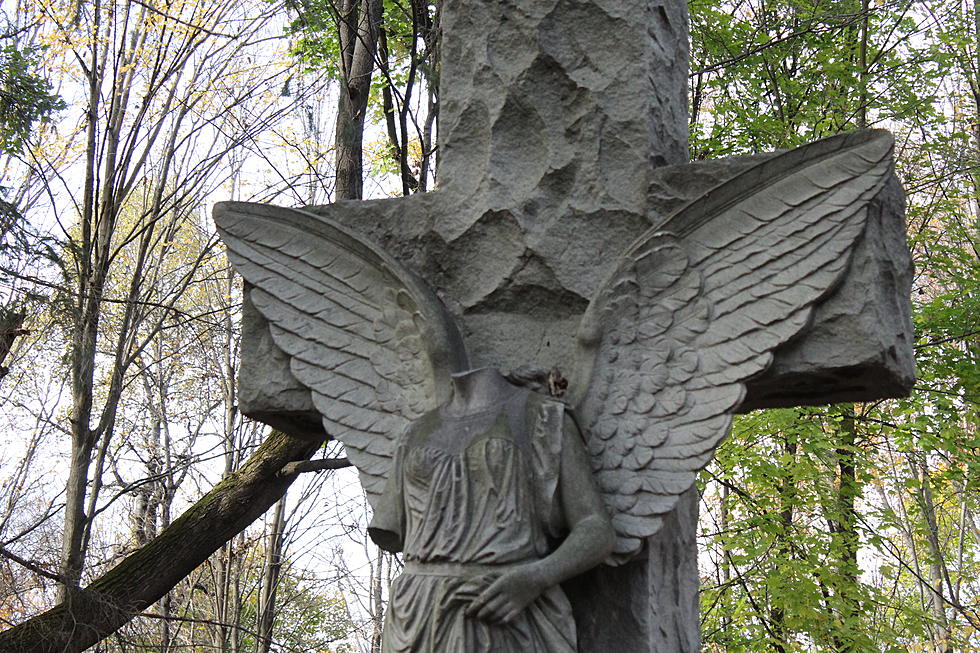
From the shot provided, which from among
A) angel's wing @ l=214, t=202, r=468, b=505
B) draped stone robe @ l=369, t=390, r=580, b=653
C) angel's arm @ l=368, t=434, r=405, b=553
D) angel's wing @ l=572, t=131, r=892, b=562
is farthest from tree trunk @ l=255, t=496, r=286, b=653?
angel's wing @ l=572, t=131, r=892, b=562

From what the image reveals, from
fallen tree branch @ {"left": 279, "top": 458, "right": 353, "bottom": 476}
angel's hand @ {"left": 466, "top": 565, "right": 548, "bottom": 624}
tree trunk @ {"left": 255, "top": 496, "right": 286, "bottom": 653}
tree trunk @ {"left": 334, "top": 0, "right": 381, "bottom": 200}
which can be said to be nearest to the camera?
angel's hand @ {"left": 466, "top": 565, "right": 548, "bottom": 624}

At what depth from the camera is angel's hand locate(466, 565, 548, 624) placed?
8.62 feet

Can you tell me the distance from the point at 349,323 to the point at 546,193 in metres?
0.76

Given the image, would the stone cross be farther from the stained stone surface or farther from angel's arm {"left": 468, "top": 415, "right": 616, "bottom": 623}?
angel's arm {"left": 468, "top": 415, "right": 616, "bottom": 623}

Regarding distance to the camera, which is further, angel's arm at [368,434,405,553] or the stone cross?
the stone cross

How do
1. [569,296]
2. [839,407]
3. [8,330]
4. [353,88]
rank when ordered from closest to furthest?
1. [569,296]
2. [8,330]
3. [353,88]
4. [839,407]

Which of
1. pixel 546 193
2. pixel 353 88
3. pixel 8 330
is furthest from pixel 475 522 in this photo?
pixel 353 88

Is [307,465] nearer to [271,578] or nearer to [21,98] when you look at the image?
[21,98]

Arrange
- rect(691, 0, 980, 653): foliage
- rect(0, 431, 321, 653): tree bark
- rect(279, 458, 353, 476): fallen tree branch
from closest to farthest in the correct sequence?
rect(0, 431, 321, 653): tree bark, rect(279, 458, 353, 476): fallen tree branch, rect(691, 0, 980, 653): foliage

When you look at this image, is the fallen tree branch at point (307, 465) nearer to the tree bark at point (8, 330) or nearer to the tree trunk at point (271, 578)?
the tree bark at point (8, 330)

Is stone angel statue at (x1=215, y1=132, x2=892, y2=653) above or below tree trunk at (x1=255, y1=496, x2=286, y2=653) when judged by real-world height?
below

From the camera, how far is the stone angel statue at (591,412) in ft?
8.96

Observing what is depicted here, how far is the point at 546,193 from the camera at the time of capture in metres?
3.39

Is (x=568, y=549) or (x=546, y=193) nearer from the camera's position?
(x=568, y=549)
